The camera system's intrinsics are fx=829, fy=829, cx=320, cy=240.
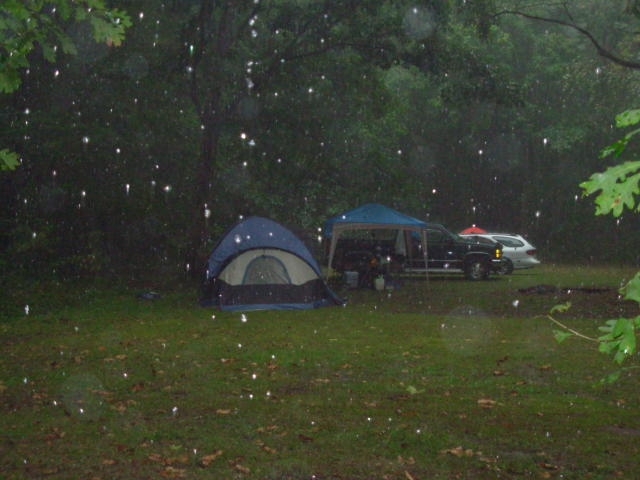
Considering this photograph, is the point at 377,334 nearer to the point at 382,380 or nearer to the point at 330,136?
the point at 382,380

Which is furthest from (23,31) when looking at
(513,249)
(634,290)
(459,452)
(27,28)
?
(513,249)

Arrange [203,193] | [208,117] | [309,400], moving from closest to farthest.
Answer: [309,400] → [208,117] → [203,193]

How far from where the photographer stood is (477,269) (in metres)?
26.5

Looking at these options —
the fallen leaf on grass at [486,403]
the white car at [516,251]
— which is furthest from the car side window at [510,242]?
Result: the fallen leaf on grass at [486,403]

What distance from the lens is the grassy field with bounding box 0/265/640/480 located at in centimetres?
621

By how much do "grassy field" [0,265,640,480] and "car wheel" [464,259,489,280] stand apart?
10860mm

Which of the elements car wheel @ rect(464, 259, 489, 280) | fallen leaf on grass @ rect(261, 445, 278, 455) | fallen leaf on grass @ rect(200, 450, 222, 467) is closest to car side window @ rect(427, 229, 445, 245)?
car wheel @ rect(464, 259, 489, 280)

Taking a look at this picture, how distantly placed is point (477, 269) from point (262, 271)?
11.1m

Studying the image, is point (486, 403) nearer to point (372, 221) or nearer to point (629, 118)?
point (629, 118)

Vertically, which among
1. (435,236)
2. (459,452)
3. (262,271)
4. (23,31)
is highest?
(23,31)

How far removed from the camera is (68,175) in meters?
22.4

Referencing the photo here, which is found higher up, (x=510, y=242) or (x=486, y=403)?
(x=510, y=242)

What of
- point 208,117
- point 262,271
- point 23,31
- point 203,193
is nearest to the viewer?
point 23,31

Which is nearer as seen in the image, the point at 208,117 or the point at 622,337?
the point at 622,337
